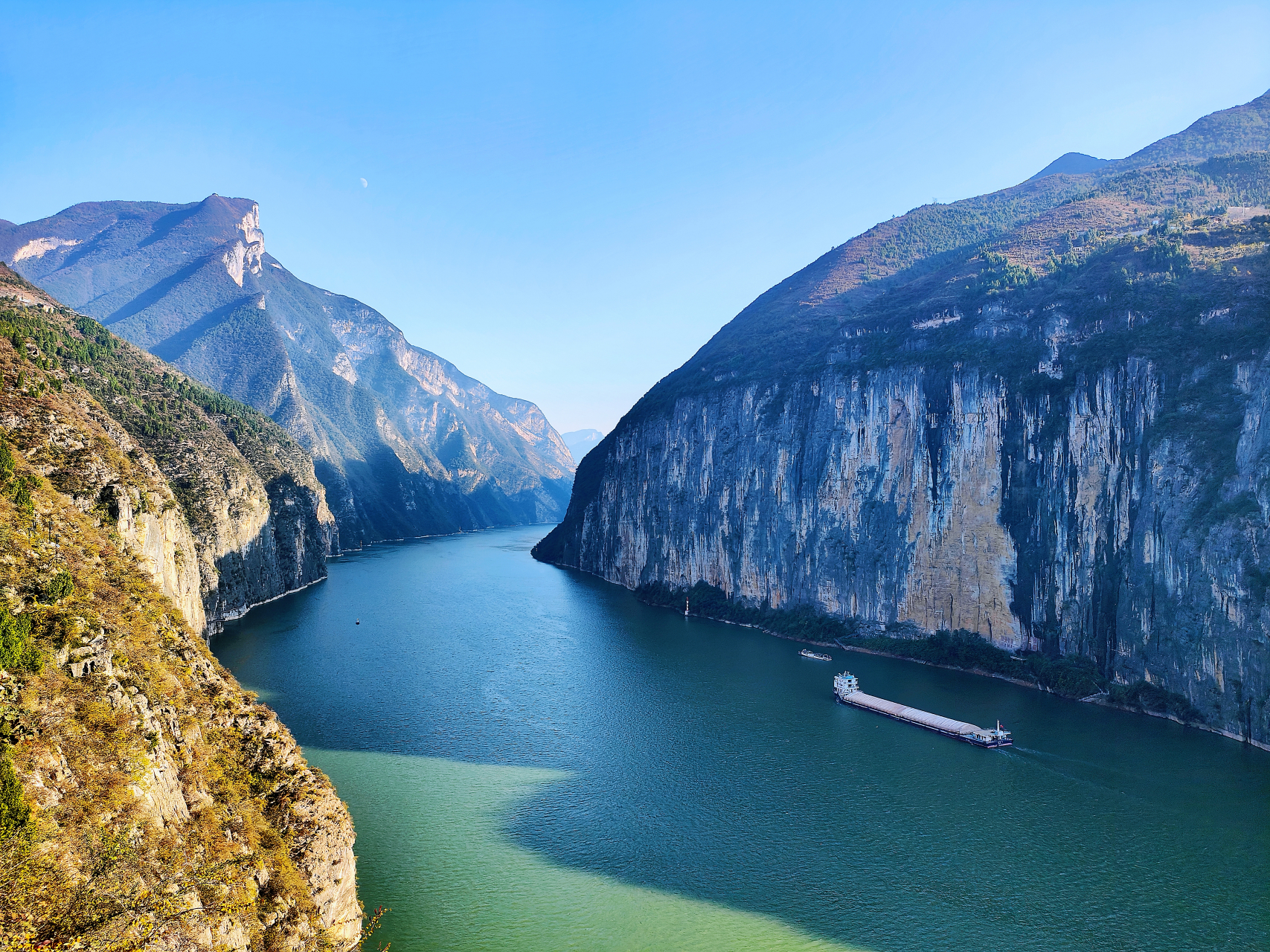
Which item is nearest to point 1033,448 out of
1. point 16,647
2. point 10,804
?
point 16,647

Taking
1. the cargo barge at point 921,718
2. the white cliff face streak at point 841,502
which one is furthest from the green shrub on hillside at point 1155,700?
the cargo barge at point 921,718

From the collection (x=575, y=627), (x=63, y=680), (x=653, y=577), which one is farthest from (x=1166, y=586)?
(x=653, y=577)

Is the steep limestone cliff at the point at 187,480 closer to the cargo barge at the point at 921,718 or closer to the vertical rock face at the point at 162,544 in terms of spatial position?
the vertical rock face at the point at 162,544

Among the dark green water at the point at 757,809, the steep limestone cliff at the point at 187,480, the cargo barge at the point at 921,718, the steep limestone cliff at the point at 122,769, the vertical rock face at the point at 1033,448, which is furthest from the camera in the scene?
the vertical rock face at the point at 1033,448

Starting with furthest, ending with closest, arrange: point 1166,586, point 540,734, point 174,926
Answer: point 1166,586 < point 540,734 < point 174,926

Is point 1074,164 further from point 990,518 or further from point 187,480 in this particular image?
point 187,480

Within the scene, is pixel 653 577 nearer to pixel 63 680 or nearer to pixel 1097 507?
pixel 1097 507

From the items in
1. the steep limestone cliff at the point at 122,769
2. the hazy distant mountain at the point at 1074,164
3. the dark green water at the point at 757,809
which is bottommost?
the dark green water at the point at 757,809
